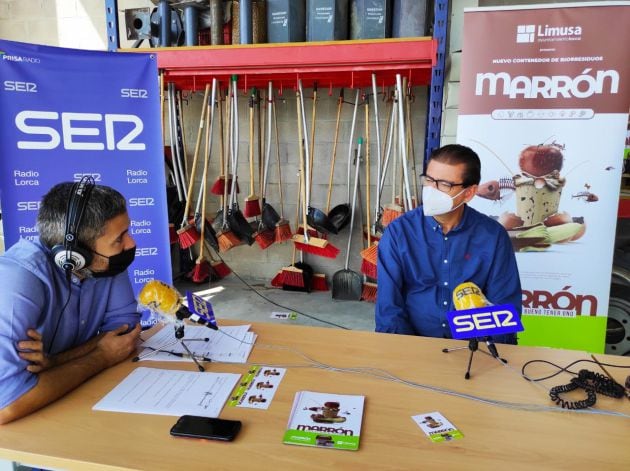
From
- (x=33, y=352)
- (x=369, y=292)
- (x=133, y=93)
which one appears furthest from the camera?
(x=369, y=292)

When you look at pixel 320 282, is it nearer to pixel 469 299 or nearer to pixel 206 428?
pixel 469 299

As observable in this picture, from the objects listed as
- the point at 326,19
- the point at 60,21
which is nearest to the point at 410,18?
the point at 326,19

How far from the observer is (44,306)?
46.2 inches

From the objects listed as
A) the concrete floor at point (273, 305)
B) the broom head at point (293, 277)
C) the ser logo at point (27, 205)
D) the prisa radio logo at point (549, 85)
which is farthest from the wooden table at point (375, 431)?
the broom head at point (293, 277)

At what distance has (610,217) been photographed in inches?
93.7

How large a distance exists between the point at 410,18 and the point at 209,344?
2280mm

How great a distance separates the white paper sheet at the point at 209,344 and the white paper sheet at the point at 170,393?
0.09m

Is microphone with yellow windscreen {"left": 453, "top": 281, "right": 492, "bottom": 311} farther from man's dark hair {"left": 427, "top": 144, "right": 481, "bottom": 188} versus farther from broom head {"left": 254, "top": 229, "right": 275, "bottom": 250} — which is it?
broom head {"left": 254, "top": 229, "right": 275, "bottom": 250}

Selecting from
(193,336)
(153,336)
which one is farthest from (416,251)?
(153,336)

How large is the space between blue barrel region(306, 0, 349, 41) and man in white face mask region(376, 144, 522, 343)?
1.47 m

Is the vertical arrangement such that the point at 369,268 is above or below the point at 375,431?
below

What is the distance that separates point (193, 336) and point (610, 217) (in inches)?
84.1

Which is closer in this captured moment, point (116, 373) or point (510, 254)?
point (116, 373)

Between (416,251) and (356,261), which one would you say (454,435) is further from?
(356,261)
